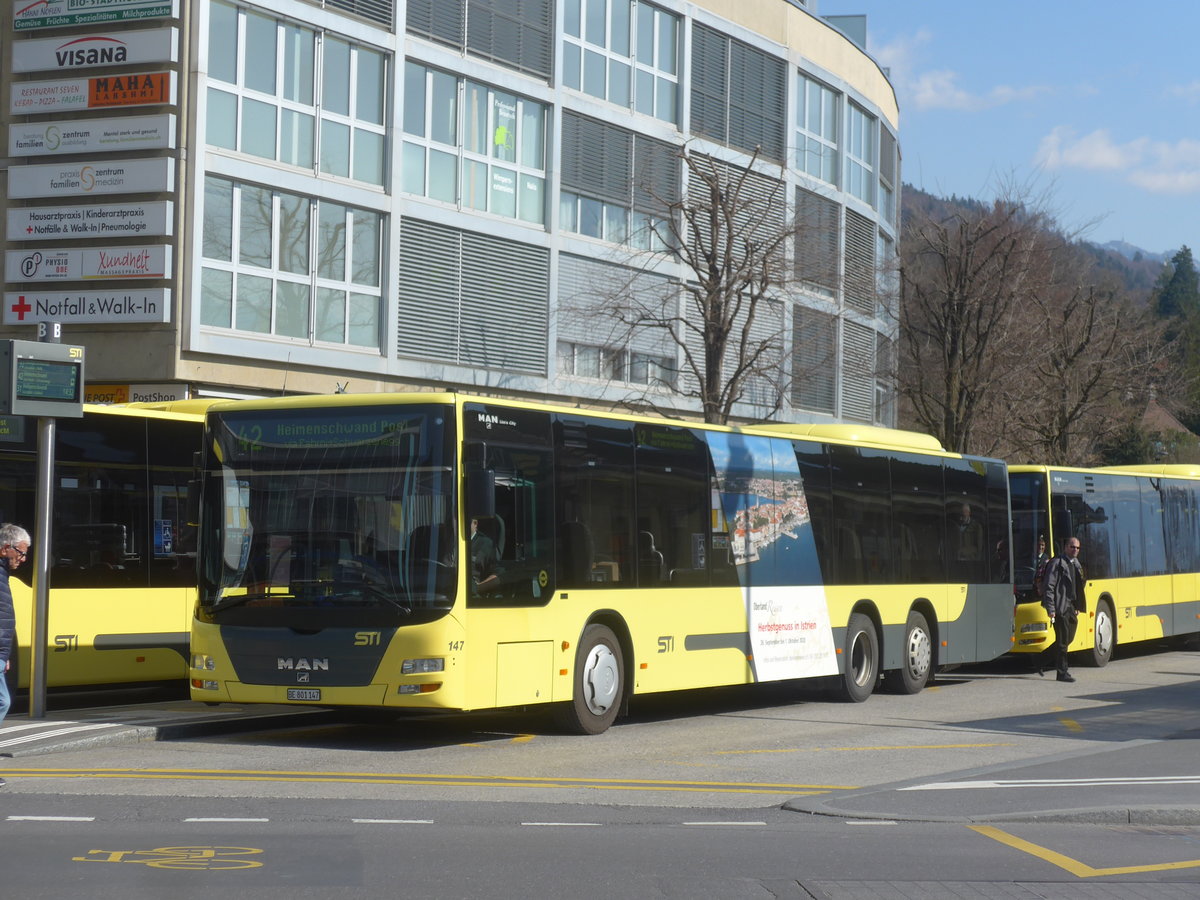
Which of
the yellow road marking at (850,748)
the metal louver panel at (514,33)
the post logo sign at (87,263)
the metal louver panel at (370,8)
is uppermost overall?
the metal louver panel at (514,33)

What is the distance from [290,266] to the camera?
28.8 meters

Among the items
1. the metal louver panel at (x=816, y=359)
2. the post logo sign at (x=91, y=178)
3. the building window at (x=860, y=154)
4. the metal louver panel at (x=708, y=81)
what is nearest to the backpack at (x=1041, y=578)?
Result: the metal louver panel at (x=816, y=359)

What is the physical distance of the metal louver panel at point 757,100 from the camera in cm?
3988

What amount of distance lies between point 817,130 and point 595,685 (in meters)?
31.2

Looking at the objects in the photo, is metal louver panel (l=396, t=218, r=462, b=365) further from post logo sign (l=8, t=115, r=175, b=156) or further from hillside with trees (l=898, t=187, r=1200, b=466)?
hillside with trees (l=898, t=187, r=1200, b=466)

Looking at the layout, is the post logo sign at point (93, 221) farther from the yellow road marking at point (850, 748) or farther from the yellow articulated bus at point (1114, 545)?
the yellow road marking at point (850, 748)

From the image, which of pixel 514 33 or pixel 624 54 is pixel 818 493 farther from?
pixel 624 54

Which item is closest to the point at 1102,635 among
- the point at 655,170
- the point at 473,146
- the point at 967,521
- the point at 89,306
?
the point at 967,521

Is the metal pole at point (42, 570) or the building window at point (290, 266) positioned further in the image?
the building window at point (290, 266)

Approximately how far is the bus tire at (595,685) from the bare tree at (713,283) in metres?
14.4

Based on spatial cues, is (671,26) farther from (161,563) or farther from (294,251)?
(161,563)

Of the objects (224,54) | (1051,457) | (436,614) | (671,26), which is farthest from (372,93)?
(1051,457)

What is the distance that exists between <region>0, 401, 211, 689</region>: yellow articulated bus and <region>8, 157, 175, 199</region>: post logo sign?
1048 cm

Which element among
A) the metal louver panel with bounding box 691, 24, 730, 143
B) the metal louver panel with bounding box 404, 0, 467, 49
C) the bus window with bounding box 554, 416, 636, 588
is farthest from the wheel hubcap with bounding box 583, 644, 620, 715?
the metal louver panel with bounding box 691, 24, 730, 143
